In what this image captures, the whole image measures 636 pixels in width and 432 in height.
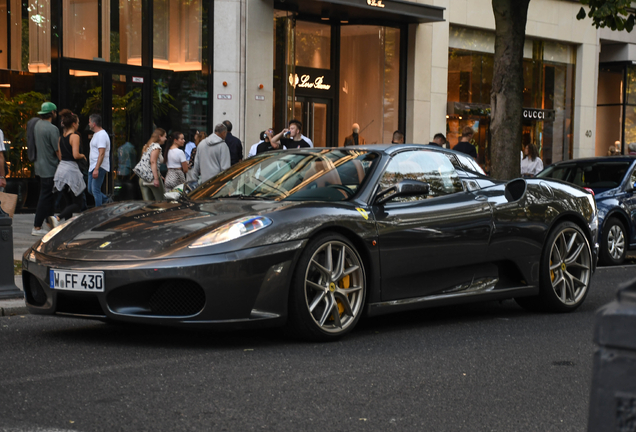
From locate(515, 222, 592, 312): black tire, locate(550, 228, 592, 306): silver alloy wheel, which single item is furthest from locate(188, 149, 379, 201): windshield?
locate(550, 228, 592, 306): silver alloy wheel

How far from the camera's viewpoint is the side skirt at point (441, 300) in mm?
6047

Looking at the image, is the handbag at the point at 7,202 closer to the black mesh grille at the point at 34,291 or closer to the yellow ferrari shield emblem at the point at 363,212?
the black mesh grille at the point at 34,291

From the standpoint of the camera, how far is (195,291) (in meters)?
5.29

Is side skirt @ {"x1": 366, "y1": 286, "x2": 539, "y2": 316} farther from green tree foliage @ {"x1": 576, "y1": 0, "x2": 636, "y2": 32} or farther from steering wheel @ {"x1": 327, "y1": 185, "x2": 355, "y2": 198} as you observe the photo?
green tree foliage @ {"x1": 576, "y1": 0, "x2": 636, "y2": 32}

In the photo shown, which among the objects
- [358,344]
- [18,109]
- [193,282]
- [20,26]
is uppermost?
[20,26]

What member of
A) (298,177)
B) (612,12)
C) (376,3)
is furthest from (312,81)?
(298,177)

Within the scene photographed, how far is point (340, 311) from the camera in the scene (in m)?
5.84

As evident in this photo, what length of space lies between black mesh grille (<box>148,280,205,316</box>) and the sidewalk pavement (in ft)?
6.92

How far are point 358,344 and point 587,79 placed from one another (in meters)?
23.9

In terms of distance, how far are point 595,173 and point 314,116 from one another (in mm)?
9773

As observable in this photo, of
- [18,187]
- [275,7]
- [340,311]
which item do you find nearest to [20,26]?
[18,187]

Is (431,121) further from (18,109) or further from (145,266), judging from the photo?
(145,266)

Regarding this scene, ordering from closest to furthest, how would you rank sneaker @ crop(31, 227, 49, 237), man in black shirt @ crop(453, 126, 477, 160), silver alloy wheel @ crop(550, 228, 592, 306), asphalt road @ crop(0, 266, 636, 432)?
asphalt road @ crop(0, 266, 636, 432), silver alloy wheel @ crop(550, 228, 592, 306), sneaker @ crop(31, 227, 49, 237), man in black shirt @ crop(453, 126, 477, 160)

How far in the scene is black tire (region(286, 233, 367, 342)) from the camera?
5.52 meters
